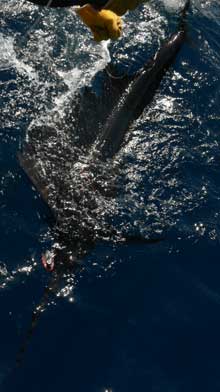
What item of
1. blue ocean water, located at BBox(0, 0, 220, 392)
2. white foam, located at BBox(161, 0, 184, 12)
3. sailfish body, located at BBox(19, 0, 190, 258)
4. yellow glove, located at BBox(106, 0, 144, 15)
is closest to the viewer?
blue ocean water, located at BBox(0, 0, 220, 392)

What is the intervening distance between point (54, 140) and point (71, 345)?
3245 mm

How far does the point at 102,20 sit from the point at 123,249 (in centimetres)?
296

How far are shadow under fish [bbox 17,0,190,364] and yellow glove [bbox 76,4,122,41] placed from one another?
200 cm

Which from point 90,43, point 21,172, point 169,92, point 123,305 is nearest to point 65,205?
point 21,172

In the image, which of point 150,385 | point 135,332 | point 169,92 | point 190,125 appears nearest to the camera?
point 150,385

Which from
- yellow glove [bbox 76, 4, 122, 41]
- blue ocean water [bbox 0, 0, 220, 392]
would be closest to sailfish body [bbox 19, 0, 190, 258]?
blue ocean water [bbox 0, 0, 220, 392]

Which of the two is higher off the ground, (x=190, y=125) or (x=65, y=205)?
(x=190, y=125)

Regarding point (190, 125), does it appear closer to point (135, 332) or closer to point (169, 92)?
point (169, 92)

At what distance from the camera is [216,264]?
7.28 meters

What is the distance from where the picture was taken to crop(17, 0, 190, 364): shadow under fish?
664 cm

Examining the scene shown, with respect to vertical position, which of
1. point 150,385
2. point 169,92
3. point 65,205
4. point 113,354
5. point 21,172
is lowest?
point 150,385

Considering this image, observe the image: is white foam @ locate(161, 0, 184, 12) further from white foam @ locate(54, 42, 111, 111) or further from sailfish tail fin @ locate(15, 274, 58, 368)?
sailfish tail fin @ locate(15, 274, 58, 368)

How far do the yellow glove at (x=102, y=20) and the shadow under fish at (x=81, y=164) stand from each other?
78.8 inches

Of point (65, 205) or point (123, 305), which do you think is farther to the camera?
point (65, 205)
